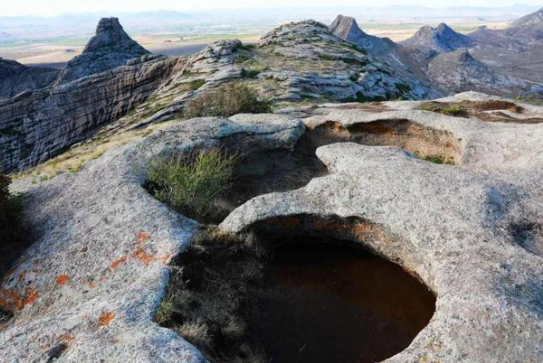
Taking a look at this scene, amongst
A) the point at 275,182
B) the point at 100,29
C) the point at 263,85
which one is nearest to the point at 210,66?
the point at 263,85

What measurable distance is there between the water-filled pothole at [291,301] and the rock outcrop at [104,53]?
65503 mm

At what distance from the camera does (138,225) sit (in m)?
13.8

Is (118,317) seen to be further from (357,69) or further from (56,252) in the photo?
(357,69)

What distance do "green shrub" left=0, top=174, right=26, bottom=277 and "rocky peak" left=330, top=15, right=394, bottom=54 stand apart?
5103 inches

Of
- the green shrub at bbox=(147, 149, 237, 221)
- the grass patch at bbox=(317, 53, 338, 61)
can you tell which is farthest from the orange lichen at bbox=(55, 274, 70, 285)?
the grass patch at bbox=(317, 53, 338, 61)

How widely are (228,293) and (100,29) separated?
3175 inches

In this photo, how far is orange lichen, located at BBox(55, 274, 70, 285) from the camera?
12522 millimetres

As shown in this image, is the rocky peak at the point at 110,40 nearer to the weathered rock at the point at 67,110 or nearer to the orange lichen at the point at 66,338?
the weathered rock at the point at 67,110

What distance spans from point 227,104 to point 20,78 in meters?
67.4

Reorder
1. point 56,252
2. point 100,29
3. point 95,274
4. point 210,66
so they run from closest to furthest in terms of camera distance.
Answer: point 95,274 → point 56,252 → point 210,66 → point 100,29

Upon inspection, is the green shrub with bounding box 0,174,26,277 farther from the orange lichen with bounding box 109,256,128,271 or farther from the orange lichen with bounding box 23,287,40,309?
the orange lichen with bounding box 109,256,128,271

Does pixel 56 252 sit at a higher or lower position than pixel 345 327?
higher

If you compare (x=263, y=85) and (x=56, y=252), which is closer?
(x=56, y=252)

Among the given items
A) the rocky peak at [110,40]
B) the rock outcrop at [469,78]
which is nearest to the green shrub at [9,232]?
the rocky peak at [110,40]
